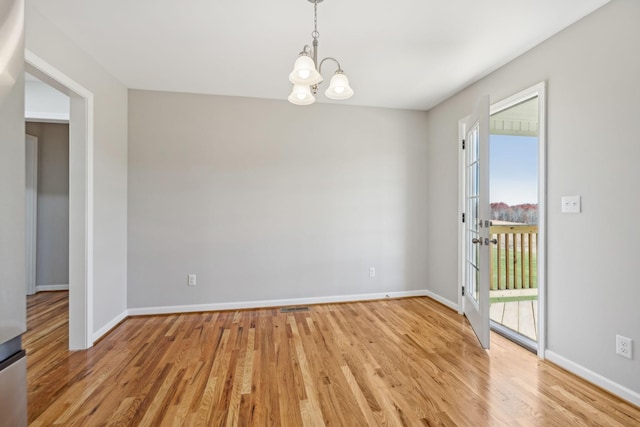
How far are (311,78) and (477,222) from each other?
1.97m

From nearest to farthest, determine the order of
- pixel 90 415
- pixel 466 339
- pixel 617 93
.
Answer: pixel 90 415
pixel 617 93
pixel 466 339

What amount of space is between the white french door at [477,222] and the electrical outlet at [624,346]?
72 centimetres

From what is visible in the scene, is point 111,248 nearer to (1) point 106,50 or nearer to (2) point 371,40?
(1) point 106,50

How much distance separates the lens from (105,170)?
8.82ft

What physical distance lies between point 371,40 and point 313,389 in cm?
260

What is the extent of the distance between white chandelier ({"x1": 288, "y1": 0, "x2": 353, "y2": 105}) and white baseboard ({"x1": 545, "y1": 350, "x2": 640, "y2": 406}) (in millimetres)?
2467

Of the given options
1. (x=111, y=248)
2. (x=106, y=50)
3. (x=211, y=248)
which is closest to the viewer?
(x=106, y=50)

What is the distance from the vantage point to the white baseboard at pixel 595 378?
169 centimetres

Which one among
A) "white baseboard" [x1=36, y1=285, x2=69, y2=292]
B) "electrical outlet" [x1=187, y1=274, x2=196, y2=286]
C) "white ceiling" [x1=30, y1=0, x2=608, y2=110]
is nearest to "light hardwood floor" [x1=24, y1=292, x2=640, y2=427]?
"electrical outlet" [x1=187, y1=274, x2=196, y2=286]

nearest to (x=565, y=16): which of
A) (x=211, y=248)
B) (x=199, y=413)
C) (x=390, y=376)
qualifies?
(x=390, y=376)

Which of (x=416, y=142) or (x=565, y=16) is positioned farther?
(x=416, y=142)

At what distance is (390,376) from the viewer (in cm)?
198

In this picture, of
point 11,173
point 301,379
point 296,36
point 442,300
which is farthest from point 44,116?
point 442,300

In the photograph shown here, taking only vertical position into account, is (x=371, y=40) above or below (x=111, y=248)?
above
